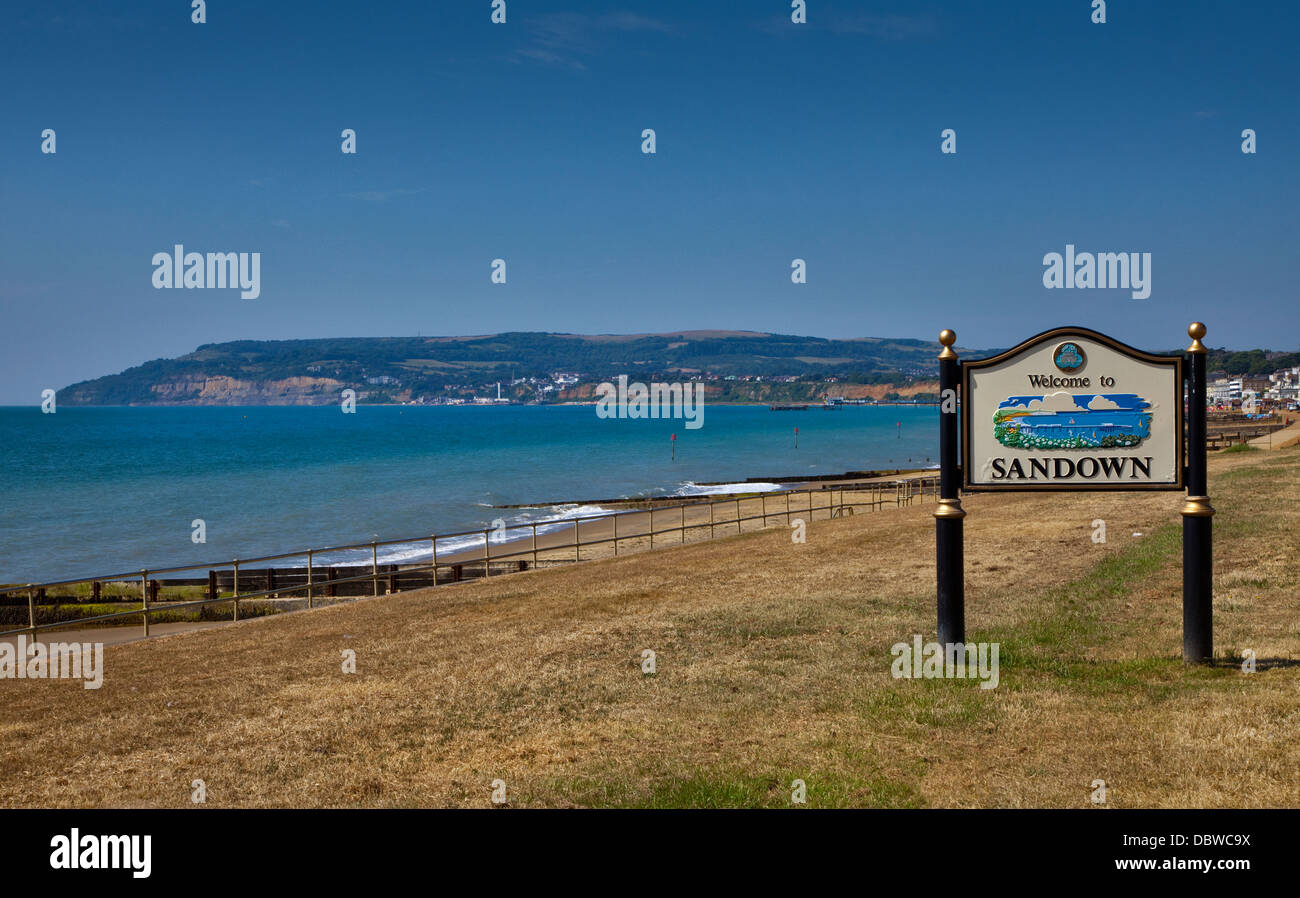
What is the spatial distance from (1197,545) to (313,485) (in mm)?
75272

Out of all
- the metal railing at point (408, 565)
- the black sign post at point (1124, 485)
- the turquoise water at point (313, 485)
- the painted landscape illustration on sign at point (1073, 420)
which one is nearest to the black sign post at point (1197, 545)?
the black sign post at point (1124, 485)

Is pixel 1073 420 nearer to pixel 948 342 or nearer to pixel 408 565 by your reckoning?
pixel 948 342

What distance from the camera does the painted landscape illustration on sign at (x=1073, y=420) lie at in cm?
934

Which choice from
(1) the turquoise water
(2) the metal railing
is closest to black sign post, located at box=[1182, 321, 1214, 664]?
(2) the metal railing

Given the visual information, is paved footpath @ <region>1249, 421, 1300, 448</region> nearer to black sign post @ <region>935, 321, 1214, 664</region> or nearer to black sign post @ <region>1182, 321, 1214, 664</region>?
black sign post @ <region>935, 321, 1214, 664</region>

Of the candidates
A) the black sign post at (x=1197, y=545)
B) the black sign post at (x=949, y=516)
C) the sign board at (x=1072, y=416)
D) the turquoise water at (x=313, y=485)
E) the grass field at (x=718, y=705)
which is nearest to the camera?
the grass field at (x=718, y=705)

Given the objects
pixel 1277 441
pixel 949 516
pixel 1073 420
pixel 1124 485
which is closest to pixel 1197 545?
pixel 1124 485

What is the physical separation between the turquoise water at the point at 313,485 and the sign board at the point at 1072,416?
32.2 meters

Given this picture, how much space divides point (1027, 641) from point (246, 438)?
173599 mm

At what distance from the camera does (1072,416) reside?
9.43 metres

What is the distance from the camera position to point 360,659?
12078 millimetres

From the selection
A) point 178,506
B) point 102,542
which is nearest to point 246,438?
point 178,506

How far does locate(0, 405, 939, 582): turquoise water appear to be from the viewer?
152 feet

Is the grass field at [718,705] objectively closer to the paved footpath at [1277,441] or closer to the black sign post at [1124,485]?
the black sign post at [1124,485]
